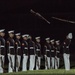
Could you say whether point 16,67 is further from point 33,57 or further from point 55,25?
point 55,25

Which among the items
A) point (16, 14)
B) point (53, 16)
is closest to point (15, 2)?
point (16, 14)

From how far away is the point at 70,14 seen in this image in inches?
699

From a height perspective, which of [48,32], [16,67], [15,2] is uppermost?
[15,2]

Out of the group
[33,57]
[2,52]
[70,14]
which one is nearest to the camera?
[2,52]

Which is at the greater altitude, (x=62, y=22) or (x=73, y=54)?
(x=62, y=22)

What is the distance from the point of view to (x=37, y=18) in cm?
1775

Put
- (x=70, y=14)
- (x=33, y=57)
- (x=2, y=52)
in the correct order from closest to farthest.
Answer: (x=2, y=52), (x=33, y=57), (x=70, y=14)

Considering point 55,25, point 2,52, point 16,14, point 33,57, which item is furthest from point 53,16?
point 2,52

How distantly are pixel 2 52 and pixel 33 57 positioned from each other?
167 cm

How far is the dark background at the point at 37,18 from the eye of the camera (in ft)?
58.0

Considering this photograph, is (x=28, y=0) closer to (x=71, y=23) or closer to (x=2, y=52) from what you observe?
(x=71, y=23)

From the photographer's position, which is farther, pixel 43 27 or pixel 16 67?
pixel 43 27

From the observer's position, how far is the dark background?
17.7 meters

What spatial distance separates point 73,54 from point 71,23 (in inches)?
51.9
